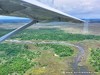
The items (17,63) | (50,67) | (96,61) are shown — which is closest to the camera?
(50,67)

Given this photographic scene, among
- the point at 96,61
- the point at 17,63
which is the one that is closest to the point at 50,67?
the point at 17,63

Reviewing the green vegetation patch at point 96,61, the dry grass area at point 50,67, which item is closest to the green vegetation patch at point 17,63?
the dry grass area at point 50,67

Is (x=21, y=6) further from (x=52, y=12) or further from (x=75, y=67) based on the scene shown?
(x=75, y=67)

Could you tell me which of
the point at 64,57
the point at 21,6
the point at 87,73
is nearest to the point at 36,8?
the point at 21,6

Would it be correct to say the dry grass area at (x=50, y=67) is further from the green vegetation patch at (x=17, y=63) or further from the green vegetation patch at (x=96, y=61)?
the green vegetation patch at (x=96, y=61)

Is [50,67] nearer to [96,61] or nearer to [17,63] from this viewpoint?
[17,63]

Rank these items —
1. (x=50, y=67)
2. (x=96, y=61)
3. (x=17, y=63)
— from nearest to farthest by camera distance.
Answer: (x=50, y=67), (x=17, y=63), (x=96, y=61)

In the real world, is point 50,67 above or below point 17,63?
above

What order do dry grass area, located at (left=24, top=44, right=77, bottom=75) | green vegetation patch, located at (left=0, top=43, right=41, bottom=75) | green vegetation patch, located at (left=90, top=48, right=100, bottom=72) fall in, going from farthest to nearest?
green vegetation patch, located at (left=90, top=48, right=100, bottom=72)
green vegetation patch, located at (left=0, top=43, right=41, bottom=75)
dry grass area, located at (left=24, top=44, right=77, bottom=75)

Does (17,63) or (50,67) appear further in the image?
(17,63)

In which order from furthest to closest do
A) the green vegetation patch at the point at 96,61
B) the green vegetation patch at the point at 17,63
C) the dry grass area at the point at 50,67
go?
the green vegetation patch at the point at 96,61 < the green vegetation patch at the point at 17,63 < the dry grass area at the point at 50,67

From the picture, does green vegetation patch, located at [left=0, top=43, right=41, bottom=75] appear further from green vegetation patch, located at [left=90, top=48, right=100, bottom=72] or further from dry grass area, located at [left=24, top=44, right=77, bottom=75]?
green vegetation patch, located at [left=90, top=48, right=100, bottom=72]

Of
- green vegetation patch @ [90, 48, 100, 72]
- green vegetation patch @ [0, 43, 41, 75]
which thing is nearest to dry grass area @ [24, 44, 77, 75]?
green vegetation patch @ [0, 43, 41, 75]
